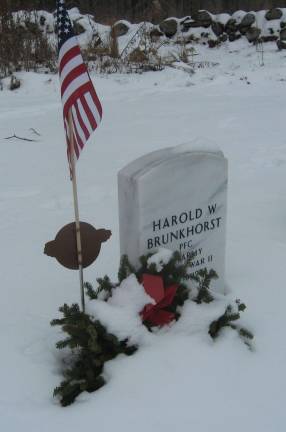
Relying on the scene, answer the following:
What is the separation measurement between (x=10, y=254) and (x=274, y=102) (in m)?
5.86

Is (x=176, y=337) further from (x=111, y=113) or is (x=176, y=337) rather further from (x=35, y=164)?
(x=111, y=113)

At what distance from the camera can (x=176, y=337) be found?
6.94 ft

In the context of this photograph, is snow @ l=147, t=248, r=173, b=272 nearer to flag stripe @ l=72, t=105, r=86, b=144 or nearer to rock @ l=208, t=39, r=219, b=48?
flag stripe @ l=72, t=105, r=86, b=144

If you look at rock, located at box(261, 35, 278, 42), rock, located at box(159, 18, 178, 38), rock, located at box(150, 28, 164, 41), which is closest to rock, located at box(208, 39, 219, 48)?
rock, located at box(159, 18, 178, 38)

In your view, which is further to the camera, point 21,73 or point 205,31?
point 205,31

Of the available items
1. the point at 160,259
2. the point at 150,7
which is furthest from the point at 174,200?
the point at 150,7

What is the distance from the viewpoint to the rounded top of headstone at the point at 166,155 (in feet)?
7.35

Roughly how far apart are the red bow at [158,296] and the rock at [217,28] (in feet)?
45.1

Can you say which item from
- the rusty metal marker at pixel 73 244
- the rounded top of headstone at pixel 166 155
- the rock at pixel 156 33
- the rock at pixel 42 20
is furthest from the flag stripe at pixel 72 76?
the rock at pixel 156 33

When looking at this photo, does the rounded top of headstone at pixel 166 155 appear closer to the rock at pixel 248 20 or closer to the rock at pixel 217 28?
the rock at pixel 248 20

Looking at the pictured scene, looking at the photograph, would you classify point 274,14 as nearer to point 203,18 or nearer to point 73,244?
point 203,18

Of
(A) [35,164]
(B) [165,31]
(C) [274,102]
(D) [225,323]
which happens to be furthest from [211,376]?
(B) [165,31]

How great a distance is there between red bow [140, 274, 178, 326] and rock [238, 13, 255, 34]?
44.5 ft

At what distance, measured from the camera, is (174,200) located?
2367 mm
